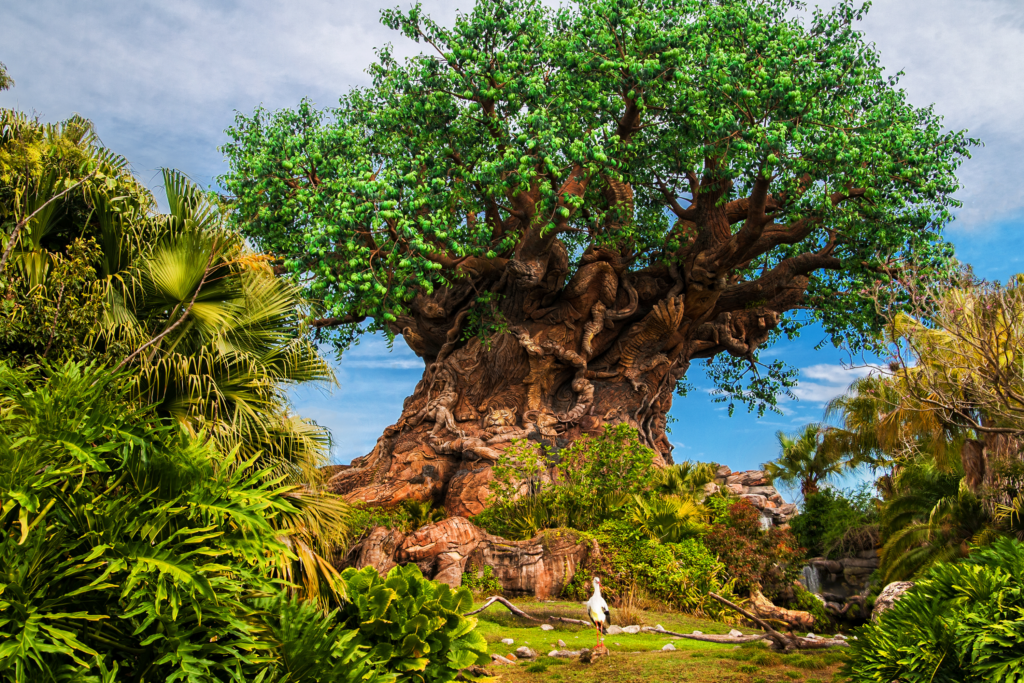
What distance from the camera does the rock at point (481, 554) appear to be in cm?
1088

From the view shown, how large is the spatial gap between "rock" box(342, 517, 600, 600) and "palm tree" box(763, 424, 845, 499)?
12739 mm

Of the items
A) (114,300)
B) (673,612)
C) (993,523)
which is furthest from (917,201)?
(114,300)

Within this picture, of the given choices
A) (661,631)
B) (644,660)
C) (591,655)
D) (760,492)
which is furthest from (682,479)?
(591,655)

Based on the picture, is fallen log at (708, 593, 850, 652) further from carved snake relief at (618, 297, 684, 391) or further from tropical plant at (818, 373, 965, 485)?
carved snake relief at (618, 297, 684, 391)

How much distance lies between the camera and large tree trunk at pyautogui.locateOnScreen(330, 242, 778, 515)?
1630 cm

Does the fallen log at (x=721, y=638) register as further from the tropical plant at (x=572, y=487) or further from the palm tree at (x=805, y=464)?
the palm tree at (x=805, y=464)

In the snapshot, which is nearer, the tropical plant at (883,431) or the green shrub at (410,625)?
the green shrub at (410,625)

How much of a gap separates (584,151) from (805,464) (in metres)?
14.4

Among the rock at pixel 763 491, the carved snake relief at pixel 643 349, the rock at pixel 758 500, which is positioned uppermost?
the carved snake relief at pixel 643 349

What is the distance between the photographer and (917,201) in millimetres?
14055

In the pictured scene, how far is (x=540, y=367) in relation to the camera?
1728 cm

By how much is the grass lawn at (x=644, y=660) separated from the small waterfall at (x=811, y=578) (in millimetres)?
8859

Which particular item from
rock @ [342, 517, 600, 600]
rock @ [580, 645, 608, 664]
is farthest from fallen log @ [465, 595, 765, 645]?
rock @ [342, 517, 600, 600]

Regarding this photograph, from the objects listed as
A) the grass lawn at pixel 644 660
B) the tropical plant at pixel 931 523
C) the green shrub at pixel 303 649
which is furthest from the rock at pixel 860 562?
the green shrub at pixel 303 649
